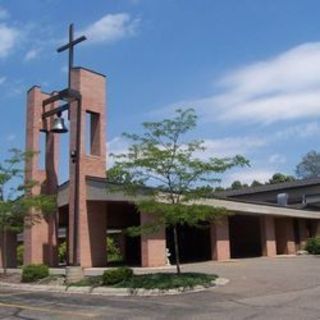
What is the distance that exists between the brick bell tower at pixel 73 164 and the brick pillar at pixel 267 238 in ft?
38.4

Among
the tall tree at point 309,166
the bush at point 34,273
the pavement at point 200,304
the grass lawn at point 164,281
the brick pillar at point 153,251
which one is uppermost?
the tall tree at point 309,166

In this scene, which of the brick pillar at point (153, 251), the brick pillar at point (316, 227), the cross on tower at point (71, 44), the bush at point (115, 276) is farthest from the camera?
the brick pillar at point (316, 227)

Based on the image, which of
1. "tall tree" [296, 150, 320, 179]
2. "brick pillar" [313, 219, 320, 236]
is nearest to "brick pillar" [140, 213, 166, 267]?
"brick pillar" [313, 219, 320, 236]

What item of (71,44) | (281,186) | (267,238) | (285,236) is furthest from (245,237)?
(71,44)

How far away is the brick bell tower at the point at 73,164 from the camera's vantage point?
3384cm

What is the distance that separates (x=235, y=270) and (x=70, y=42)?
1085 centimetres

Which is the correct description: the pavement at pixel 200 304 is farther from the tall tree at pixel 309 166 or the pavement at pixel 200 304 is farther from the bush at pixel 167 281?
the tall tree at pixel 309 166

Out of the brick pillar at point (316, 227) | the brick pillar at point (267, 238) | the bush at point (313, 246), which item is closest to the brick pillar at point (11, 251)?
the brick pillar at point (267, 238)

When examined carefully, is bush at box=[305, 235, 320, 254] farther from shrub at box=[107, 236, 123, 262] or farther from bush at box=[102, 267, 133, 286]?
bush at box=[102, 267, 133, 286]

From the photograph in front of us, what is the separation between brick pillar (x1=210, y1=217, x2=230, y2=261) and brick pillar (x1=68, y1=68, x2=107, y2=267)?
6.06m

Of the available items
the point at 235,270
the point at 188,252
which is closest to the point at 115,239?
the point at 188,252

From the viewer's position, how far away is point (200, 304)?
52.8 feet

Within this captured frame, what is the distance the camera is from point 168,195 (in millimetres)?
21812

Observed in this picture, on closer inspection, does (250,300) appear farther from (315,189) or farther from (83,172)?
(315,189)
